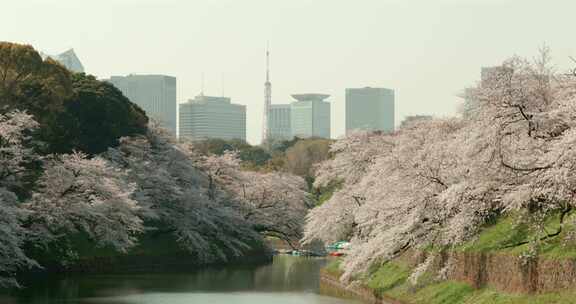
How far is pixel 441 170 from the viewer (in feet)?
100

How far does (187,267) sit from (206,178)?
11.1 metres

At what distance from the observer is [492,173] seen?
2541 centimetres

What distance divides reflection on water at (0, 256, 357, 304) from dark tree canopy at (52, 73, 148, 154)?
10.2 metres

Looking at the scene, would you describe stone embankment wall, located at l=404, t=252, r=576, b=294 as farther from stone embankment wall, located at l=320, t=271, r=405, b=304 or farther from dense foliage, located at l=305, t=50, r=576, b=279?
stone embankment wall, located at l=320, t=271, r=405, b=304

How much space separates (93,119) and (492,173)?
37.6m

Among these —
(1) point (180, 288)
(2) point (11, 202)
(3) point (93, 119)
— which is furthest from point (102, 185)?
(3) point (93, 119)

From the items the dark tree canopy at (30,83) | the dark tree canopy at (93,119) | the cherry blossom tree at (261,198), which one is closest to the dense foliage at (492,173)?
the dark tree canopy at (30,83)

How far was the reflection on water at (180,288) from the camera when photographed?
36344 mm

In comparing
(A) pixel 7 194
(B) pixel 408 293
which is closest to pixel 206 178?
(A) pixel 7 194

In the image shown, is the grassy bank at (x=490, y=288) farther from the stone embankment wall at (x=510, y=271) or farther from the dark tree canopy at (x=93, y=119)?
the dark tree canopy at (x=93, y=119)

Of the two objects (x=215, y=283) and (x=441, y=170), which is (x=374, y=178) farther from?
(x=441, y=170)

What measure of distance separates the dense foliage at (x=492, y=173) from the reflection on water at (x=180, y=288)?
4.54 m

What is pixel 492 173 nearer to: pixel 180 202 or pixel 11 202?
pixel 11 202

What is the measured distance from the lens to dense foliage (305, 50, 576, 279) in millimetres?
22656
